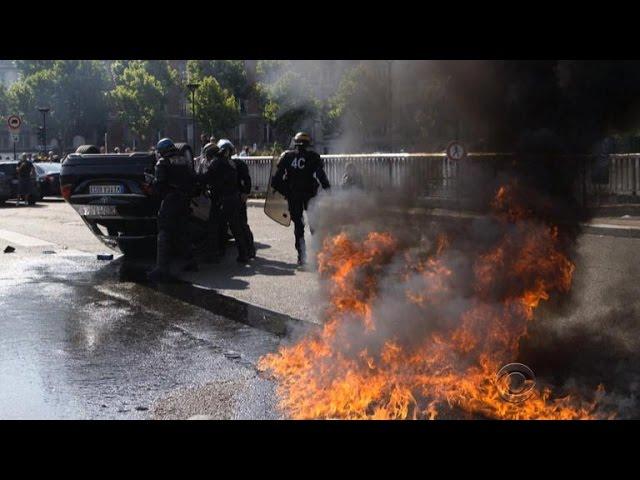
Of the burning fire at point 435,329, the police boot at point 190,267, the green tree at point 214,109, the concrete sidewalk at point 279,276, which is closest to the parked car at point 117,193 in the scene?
the police boot at point 190,267

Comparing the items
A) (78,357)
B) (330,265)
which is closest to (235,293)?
(78,357)

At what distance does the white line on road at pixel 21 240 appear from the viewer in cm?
1579

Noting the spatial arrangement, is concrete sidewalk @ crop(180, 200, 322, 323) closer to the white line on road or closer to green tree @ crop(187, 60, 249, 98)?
green tree @ crop(187, 60, 249, 98)

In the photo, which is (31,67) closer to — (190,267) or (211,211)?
(211,211)

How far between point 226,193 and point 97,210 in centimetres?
191

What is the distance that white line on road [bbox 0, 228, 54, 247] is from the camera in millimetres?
15789

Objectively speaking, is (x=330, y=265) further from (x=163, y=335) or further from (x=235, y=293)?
(x=235, y=293)

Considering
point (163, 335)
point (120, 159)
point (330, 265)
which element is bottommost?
point (163, 335)

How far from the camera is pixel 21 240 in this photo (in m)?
16.5

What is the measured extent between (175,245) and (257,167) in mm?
18367

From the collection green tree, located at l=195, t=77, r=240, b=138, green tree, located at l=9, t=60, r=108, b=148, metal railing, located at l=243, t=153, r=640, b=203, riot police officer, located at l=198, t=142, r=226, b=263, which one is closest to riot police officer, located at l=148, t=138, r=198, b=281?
riot police officer, located at l=198, t=142, r=226, b=263

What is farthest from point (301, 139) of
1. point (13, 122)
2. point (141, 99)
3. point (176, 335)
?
point (141, 99)

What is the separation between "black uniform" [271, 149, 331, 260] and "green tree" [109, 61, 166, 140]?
6119cm
